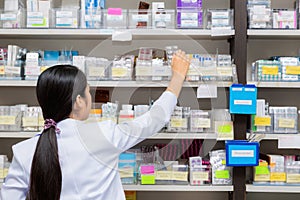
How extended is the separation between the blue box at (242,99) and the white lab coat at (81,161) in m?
1.14

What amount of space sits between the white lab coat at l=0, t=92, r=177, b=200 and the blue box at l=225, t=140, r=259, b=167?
3.73 ft

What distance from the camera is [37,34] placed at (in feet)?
9.36

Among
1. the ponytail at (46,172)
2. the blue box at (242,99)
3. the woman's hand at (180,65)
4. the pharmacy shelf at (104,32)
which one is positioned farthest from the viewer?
the pharmacy shelf at (104,32)

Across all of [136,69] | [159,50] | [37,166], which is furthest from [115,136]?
[159,50]

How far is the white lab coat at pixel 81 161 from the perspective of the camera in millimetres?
1649

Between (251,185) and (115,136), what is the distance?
4.62ft

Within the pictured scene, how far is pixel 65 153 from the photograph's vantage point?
65.3 inches

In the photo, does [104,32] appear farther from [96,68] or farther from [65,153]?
[65,153]

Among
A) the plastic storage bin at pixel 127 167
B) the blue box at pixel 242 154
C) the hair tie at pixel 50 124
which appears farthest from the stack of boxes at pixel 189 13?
the hair tie at pixel 50 124

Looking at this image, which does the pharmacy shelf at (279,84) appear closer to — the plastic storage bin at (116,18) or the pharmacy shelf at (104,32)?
the pharmacy shelf at (104,32)

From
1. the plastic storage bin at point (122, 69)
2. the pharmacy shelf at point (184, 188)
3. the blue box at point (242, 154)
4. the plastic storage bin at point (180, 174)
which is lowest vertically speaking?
the pharmacy shelf at point (184, 188)

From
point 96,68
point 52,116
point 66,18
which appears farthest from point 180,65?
point 66,18

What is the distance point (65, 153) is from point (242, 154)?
138 cm

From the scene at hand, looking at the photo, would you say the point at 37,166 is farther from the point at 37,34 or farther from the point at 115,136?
the point at 37,34
